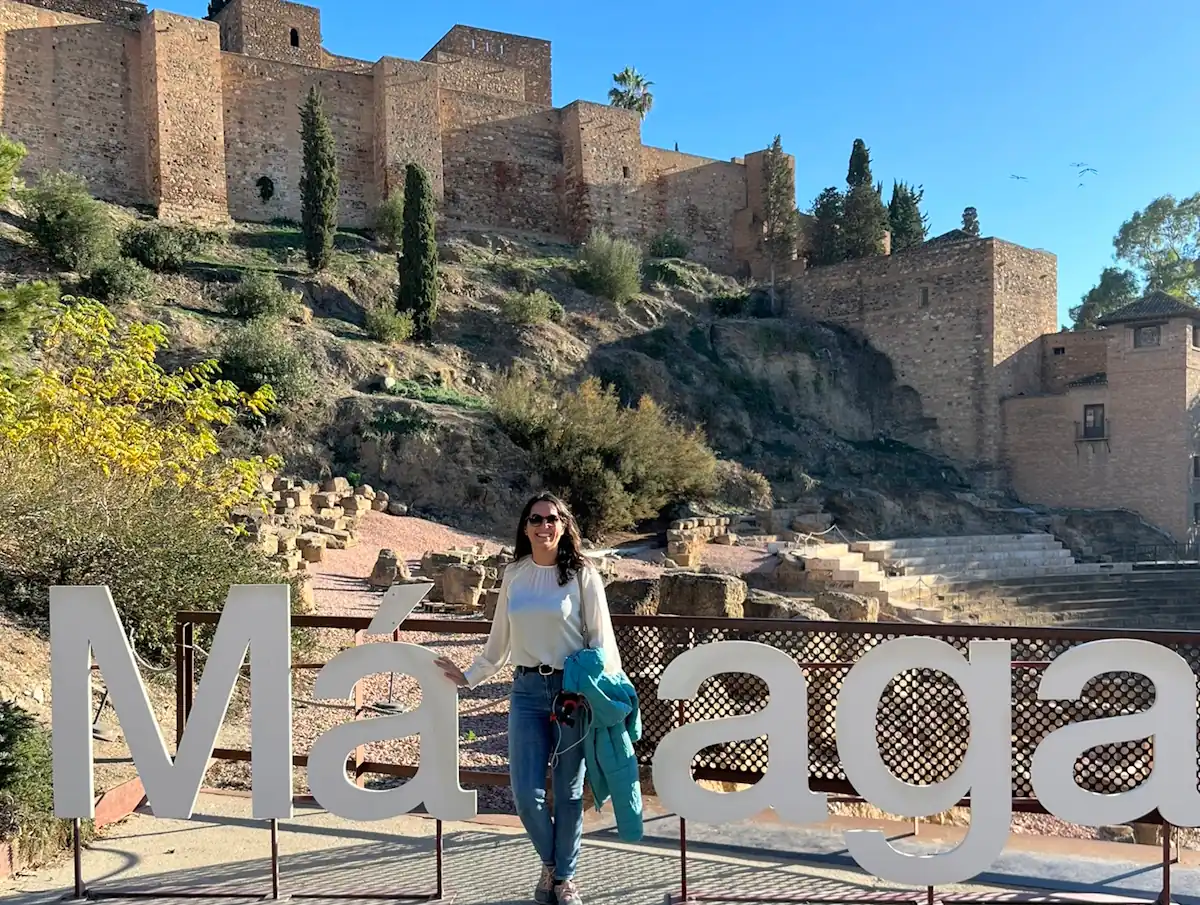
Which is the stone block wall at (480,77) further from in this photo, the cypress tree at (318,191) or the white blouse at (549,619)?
the white blouse at (549,619)

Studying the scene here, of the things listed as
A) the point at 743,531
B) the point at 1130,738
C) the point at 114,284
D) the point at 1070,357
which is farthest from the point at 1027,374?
the point at 1130,738

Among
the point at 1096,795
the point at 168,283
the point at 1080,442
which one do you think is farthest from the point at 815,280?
the point at 1096,795

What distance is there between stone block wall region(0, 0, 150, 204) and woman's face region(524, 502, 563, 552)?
1039 inches

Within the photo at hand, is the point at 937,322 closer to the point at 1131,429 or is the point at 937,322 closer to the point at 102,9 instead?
the point at 1131,429

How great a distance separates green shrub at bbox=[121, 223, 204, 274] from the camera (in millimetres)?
21922

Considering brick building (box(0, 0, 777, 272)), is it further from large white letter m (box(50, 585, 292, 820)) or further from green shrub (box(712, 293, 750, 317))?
large white letter m (box(50, 585, 292, 820))

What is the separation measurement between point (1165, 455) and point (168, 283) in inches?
1002

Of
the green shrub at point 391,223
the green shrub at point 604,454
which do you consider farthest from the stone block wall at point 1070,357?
the green shrub at point 391,223

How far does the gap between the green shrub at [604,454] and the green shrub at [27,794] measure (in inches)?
551

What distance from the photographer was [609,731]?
3219 millimetres

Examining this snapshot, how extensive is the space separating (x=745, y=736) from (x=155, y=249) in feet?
73.3

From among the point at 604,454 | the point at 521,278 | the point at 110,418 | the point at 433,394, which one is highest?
the point at 521,278

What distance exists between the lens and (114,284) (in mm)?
19750

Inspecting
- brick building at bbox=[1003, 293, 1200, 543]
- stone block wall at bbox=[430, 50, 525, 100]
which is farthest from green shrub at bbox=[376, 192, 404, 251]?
brick building at bbox=[1003, 293, 1200, 543]
